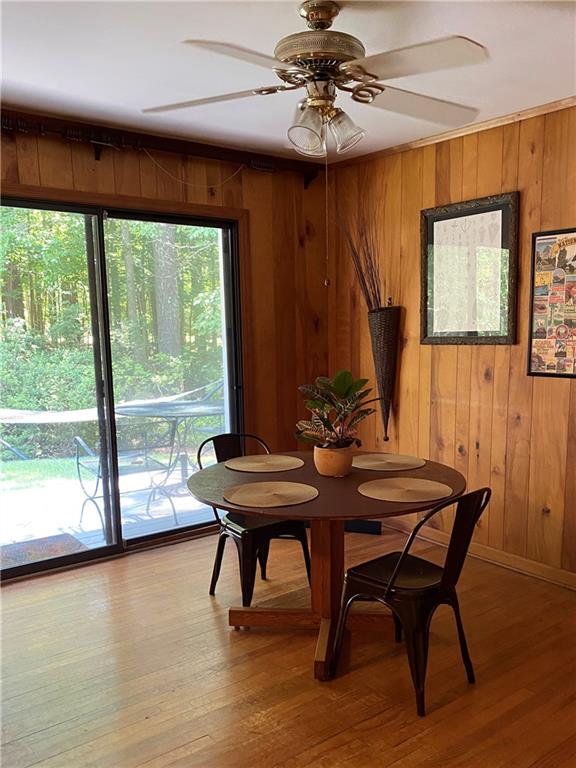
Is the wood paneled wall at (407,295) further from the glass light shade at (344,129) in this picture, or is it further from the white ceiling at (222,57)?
the glass light shade at (344,129)

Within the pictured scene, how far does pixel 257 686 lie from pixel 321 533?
24.9 inches

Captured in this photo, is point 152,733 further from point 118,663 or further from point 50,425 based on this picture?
point 50,425

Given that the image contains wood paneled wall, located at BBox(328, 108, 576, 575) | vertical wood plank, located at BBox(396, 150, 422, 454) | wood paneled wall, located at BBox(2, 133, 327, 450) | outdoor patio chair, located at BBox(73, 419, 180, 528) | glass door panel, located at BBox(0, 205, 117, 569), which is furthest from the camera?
vertical wood plank, located at BBox(396, 150, 422, 454)

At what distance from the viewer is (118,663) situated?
2471 mm

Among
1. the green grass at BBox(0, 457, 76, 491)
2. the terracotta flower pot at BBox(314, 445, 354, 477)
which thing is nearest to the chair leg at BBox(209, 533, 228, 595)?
the terracotta flower pot at BBox(314, 445, 354, 477)

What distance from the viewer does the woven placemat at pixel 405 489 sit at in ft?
7.46

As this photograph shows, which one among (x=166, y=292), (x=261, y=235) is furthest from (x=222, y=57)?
(x=261, y=235)

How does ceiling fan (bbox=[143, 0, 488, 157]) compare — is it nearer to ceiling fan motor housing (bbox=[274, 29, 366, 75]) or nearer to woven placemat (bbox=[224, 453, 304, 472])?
ceiling fan motor housing (bbox=[274, 29, 366, 75])

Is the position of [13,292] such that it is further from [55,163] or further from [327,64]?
[327,64]

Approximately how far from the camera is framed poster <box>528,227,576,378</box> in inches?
119

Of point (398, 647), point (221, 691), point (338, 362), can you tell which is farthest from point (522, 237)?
point (221, 691)

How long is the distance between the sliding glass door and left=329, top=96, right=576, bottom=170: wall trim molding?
1030 millimetres

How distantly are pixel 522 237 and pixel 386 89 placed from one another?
1393 mm

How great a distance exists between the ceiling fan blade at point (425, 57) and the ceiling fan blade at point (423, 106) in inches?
5.1
